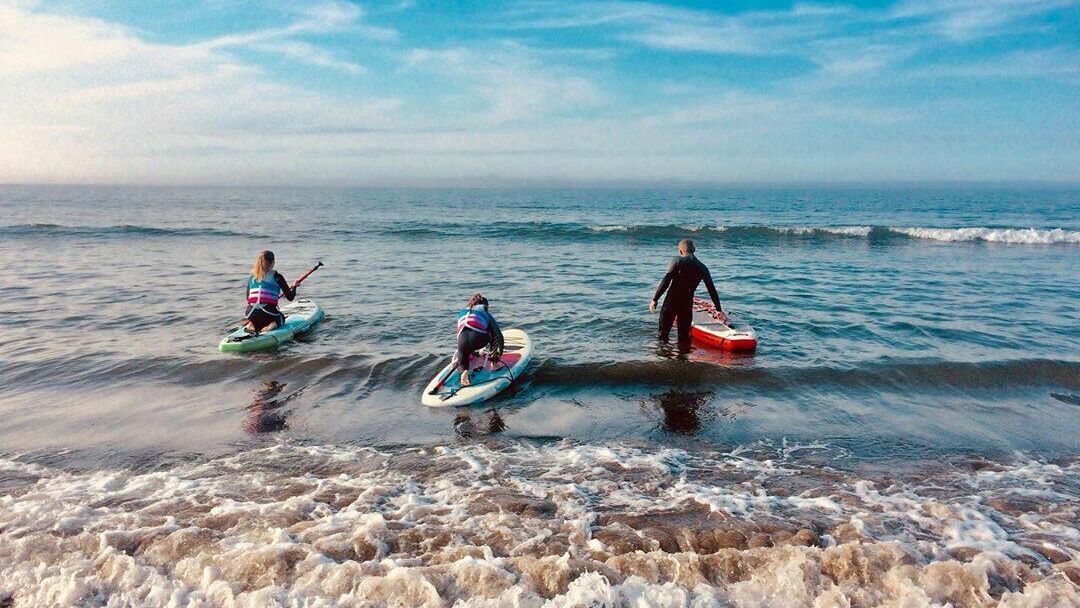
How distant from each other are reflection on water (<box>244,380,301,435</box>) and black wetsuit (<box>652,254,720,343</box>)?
6.22 m

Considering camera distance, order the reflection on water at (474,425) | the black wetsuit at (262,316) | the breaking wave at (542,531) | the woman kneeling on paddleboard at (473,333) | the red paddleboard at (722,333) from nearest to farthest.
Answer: the breaking wave at (542,531) < the reflection on water at (474,425) < the woman kneeling on paddleboard at (473,333) < the red paddleboard at (722,333) < the black wetsuit at (262,316)

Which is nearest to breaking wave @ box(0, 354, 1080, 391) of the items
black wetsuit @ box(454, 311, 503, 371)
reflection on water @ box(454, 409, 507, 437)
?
black wetsuit @ box(454, 311, 503, 371)

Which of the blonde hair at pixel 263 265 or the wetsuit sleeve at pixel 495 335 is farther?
the blonde hair at pixel 263 265

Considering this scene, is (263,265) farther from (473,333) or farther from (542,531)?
(542,531)

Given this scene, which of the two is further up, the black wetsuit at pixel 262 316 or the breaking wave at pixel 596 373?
the black wetsuit at pixel 262 316

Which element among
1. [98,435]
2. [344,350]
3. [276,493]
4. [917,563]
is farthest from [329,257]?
[917,563]

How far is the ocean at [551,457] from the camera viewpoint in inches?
179

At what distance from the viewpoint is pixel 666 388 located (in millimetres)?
9430

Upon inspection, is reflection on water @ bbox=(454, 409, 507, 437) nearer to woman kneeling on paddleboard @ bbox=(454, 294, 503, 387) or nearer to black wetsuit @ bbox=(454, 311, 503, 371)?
woman kneeling on paddleboard @ bbox=(454, 294, 503, 387)

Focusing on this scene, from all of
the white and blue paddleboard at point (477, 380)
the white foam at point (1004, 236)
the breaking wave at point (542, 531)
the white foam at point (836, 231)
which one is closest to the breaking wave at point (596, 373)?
the white and blue paddleboard at point (477, 380)

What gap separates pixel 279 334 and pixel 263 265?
4.45 ft

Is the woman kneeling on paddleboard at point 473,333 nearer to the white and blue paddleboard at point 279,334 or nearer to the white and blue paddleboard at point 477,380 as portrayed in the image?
the white and blue paddleboard at point 477,380

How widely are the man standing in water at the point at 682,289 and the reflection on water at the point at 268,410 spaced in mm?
6177

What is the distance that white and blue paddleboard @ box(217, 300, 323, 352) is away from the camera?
11133 mm
